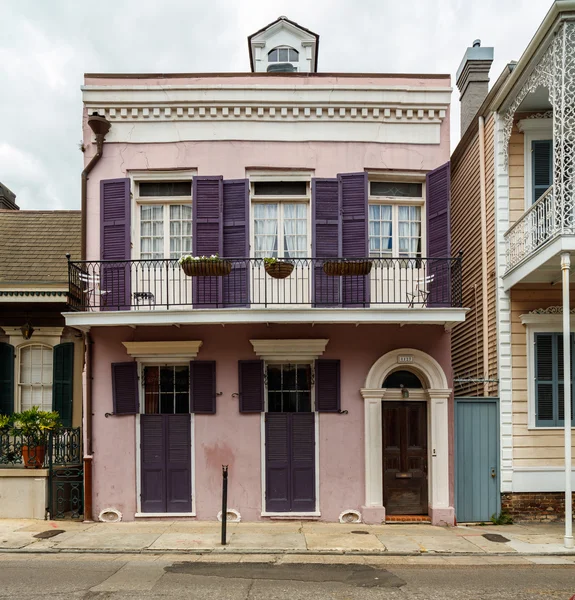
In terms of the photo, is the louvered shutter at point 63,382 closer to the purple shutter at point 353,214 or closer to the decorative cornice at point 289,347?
the decorative cornice at point 289,347

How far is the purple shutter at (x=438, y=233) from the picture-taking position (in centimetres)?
1007

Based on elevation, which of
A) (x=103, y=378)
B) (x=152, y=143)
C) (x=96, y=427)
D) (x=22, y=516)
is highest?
(x=152, y=143)

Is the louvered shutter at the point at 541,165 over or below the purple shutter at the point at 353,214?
over

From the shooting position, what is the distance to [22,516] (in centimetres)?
1014

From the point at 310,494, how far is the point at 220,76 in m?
7.55

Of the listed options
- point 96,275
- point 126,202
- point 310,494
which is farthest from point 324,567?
point 126,202

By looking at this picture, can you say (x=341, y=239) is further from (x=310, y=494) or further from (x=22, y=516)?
(x=22, y=516)

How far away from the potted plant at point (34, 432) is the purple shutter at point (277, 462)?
3.86 m

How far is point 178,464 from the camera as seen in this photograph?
33.5ft

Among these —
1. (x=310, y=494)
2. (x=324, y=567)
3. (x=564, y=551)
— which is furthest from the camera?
(x=310, y=494)

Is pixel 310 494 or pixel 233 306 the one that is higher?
pixel 233 306

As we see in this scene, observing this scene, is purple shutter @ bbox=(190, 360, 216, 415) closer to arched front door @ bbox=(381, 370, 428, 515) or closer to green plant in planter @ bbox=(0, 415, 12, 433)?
arched front door @ bbox=(381, 370, 428, 515)

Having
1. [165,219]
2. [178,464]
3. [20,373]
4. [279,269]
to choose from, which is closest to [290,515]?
[178,464]

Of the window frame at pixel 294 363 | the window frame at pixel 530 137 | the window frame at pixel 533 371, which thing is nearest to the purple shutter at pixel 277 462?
the window frame at pixel 294 363
